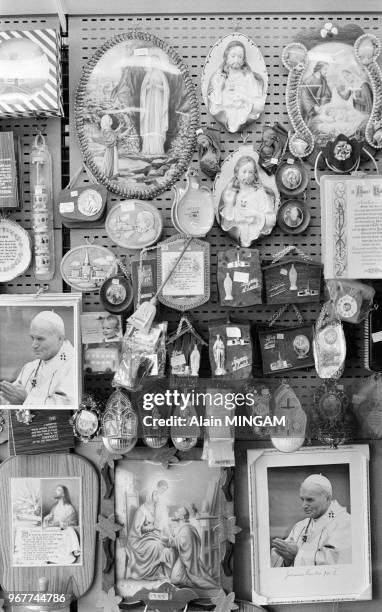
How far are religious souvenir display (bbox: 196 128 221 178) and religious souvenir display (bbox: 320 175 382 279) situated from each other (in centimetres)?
25

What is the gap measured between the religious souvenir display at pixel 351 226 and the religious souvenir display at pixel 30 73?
2.11ft

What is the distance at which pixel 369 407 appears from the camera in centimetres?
150

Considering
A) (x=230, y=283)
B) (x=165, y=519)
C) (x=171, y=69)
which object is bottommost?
(x=165, y=519)

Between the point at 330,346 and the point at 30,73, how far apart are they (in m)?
0.90

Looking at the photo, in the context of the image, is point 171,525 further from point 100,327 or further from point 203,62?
point 203,62

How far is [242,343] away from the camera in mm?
1462

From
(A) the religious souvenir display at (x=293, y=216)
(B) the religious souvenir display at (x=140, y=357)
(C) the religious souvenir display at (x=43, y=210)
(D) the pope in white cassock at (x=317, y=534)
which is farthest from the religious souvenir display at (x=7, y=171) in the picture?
(D) the pope in white cassock at (x=317, y=534)

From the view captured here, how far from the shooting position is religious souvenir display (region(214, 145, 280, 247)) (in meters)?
1.50

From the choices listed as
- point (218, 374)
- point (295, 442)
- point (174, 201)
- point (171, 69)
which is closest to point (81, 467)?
point (218, 374)

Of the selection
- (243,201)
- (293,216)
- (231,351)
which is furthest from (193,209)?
(231,351)

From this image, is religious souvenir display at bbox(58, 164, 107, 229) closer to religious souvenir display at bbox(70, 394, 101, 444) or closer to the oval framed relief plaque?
the oval framed relief plaque

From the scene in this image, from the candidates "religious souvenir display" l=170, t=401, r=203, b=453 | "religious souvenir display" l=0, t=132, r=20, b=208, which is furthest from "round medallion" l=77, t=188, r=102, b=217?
"religious souvenir display" l=170, t=401, r=203, b=453

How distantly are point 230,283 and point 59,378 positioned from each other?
1.45ft

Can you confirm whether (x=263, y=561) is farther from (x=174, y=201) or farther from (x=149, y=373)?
(x=174, y=201)
